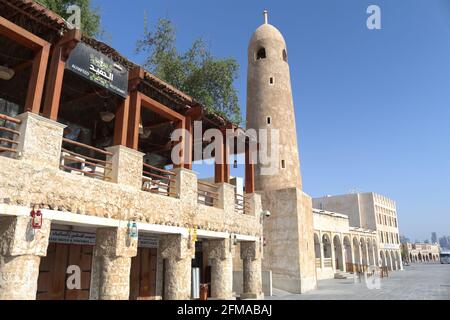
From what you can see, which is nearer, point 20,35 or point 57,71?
point 20,35

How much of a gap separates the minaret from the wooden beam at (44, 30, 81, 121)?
1720 cm

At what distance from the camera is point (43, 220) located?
26.0 feet

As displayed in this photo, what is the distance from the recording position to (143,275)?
1480cm

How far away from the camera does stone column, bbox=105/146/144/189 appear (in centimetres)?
1012

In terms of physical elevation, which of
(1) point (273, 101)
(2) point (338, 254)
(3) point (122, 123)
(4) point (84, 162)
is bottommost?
(2) point (338, 254)

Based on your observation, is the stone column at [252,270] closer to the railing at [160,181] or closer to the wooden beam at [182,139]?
the railing at [160,181]

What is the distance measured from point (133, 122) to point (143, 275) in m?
7.11

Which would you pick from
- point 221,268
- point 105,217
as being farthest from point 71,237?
point 221,268

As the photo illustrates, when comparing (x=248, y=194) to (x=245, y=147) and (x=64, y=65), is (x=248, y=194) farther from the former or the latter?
(x=64, y=65)

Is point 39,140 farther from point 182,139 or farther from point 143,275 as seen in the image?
point 143,275

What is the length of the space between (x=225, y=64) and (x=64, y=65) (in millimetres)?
17161

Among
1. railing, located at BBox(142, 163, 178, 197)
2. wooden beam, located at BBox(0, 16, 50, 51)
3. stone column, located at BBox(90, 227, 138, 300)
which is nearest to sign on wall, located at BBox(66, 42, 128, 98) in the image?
wooden beam, located at BBox(0, 16, 50, 51)

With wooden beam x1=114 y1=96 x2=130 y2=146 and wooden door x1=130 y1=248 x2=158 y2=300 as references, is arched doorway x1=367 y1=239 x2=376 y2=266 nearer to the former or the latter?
wooden door x1=130 y1=248 x2=158 y2=300

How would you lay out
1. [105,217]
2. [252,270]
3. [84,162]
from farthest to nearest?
[252,270] < [105,217] < [84,162]
